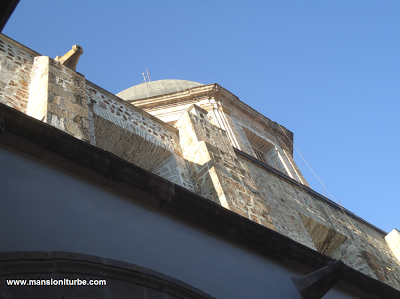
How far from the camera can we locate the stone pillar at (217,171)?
233 inches

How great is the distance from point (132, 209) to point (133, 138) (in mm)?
3224

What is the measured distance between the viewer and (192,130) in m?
7.51

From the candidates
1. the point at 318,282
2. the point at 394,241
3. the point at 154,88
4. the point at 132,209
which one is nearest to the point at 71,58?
the point at 132,209

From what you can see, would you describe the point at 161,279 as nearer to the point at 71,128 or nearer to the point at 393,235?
the point at 71,128

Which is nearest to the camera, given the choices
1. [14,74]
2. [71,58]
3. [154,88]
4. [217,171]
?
[14,74]

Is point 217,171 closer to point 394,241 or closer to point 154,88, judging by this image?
point 394,241

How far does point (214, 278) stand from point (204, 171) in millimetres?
3012

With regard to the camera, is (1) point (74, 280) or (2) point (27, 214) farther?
(2) point (27, 214)

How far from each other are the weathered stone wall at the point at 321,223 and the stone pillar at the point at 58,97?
131 inches

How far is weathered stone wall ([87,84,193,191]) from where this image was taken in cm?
648

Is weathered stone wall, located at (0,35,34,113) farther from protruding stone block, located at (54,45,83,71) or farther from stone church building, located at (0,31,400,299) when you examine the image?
protruding stone block, located at (54,45,83,71)

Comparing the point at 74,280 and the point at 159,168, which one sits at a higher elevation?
the point at 159,168

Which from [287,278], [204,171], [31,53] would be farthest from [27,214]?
[31,53]

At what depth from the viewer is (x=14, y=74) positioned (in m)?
6.07
